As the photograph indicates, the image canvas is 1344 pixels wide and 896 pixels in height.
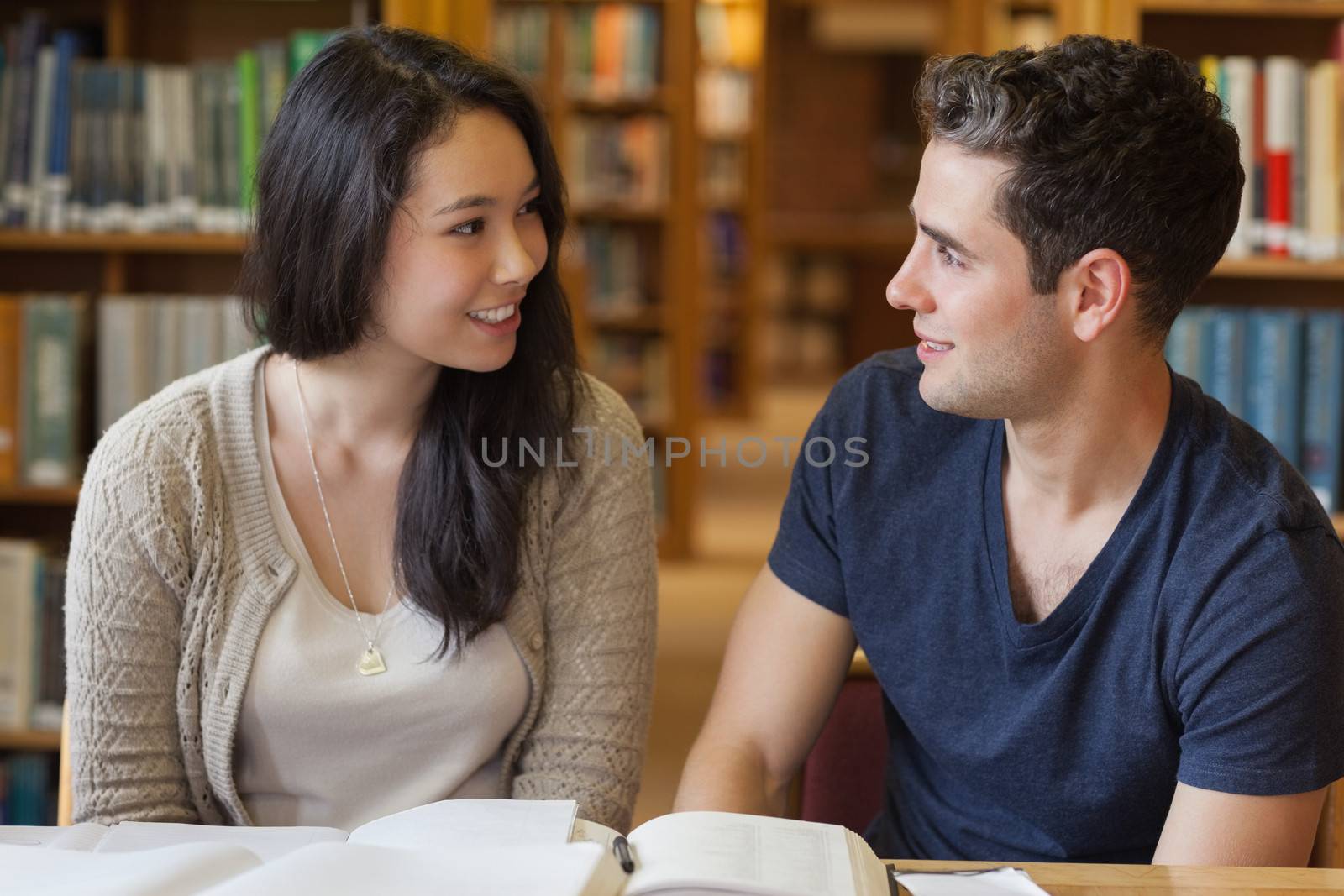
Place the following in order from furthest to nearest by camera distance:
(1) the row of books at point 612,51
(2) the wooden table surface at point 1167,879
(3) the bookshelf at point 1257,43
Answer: (1) the row of books at point 612,51 < (3) the bookshelf at point 1257,43 < (2) the wooden table surface at point 1167,879

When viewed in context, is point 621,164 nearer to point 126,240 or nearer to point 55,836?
point 126,240

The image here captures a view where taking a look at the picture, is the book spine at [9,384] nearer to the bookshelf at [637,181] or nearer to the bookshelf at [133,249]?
the bookshelf at [133,249]

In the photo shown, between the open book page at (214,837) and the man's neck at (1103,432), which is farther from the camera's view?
the man's neck at (1103,432)

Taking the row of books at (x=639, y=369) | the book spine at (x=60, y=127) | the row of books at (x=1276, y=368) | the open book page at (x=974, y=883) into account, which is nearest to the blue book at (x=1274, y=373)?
the row of books at (x=1276, y=368)

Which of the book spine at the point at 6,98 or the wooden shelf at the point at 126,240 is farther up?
the book spine at the point at 6,98

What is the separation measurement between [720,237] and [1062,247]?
660 cm

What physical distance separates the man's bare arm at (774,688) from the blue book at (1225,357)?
137 centimetres

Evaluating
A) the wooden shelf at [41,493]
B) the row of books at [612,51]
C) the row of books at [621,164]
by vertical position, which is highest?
the row of books at [612,51]

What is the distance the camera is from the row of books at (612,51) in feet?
15.5

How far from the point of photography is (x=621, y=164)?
492cm

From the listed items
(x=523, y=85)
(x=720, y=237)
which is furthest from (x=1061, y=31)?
(x=720, y=237)

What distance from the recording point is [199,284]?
8.39ft

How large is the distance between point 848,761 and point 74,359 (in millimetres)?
Answer: 1535

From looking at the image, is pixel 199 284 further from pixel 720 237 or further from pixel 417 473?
pixel 720 237
